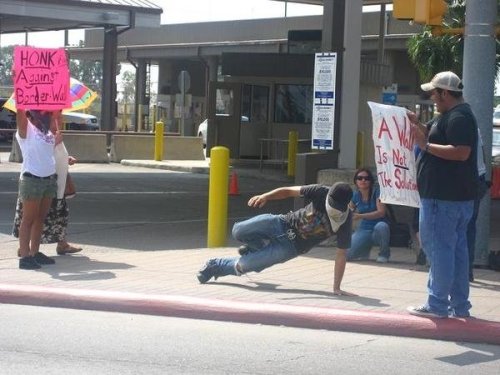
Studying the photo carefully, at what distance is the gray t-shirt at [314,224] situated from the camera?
927 cm

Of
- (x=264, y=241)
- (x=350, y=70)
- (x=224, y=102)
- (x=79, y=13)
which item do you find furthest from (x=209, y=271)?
(x=79, y=13)

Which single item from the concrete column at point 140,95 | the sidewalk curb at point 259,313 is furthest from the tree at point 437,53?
the sidewalk curb at point 259,313

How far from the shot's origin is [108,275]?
415 inches

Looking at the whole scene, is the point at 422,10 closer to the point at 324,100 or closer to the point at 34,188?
the point at 324,100

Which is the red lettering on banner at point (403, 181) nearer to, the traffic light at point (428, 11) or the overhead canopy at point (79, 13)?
the traffic light at point (428, 11)

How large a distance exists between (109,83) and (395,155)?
2744 cm

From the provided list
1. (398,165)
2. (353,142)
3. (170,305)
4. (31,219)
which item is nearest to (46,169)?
(31,219)

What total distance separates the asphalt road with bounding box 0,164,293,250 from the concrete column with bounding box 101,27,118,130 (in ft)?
28.1

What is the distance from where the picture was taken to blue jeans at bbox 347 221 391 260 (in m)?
11.5

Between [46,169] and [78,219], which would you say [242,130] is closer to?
[78,219]

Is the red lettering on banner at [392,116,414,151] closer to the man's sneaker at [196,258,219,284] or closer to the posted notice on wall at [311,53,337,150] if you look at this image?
the man's sneaker at [196,258,219,284]

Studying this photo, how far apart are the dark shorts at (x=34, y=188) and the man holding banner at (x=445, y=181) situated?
4490 millimetres

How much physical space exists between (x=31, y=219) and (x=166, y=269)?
1566mm

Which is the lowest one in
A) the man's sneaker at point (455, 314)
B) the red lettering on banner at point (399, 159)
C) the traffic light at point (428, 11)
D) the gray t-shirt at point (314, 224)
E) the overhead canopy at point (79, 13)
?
the man's sneaker at point (455, 314)
